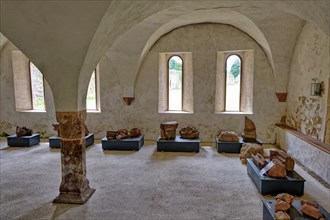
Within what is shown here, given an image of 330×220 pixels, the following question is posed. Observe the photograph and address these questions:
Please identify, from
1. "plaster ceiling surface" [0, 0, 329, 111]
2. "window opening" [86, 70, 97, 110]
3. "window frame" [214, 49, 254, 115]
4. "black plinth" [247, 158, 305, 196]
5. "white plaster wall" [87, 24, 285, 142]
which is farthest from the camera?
"window opening" [86, 70, 97, 110]

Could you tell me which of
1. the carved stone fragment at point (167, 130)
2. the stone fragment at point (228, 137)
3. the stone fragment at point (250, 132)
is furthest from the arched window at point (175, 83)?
the stone fragment at point (250, 132)

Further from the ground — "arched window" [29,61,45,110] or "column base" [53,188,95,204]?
"arched window" [29,61,45,110]

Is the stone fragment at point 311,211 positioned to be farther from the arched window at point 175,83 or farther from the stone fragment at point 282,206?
the arched window at point 175,83

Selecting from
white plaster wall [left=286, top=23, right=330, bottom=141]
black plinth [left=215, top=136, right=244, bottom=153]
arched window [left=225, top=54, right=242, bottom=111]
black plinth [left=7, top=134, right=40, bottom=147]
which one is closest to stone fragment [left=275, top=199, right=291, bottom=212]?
white plaster wall [left=286, top=23, right=330, bottom=141]

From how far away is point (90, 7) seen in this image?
2.76 metres

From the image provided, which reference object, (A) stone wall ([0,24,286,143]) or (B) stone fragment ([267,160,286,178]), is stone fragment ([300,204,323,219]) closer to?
(B) stone fragment ([267,160,286,178])

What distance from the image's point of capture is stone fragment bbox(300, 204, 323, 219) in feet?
8.19

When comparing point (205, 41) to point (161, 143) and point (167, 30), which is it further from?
point (161, 143)

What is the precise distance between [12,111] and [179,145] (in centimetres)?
641

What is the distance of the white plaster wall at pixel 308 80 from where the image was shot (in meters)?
4.85

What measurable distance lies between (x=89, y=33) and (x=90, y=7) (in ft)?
1.33

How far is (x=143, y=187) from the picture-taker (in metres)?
4.19

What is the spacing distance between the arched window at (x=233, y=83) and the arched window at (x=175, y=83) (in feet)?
5.26

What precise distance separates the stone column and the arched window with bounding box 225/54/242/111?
548 cm
